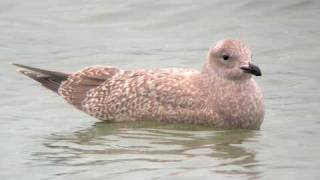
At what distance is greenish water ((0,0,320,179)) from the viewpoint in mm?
9781

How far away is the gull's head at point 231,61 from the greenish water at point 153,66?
58cm

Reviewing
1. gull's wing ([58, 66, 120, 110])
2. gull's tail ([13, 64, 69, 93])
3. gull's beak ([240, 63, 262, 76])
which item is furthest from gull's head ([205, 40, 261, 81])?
gull's tail ([13, 64, 69, 93])

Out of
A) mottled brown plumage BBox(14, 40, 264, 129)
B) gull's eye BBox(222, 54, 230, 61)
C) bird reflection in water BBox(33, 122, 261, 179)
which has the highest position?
gull's eye BBox(222, 54, 230, 61)

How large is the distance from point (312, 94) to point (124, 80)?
2095 mm

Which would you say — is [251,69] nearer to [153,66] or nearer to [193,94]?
[193,94]

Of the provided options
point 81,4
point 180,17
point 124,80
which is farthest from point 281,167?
point 81,4

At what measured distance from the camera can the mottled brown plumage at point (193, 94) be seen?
11344 millimetres

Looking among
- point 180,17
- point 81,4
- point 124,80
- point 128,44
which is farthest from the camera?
point 81,4

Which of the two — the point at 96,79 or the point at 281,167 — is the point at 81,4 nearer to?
the point at 96,79

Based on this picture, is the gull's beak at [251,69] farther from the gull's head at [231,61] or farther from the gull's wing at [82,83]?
the gull's wing at [82,83]

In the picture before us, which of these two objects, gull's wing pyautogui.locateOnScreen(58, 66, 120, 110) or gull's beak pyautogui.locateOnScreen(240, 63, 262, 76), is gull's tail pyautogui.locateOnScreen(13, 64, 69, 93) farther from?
gull's beak pyautogui.locateOnScreen(240, 63, 262, 76)

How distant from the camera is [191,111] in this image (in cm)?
1142

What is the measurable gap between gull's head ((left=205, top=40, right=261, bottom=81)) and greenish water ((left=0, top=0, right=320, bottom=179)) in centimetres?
58

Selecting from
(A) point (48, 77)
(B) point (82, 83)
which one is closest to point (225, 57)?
(B) point (82, 83)
